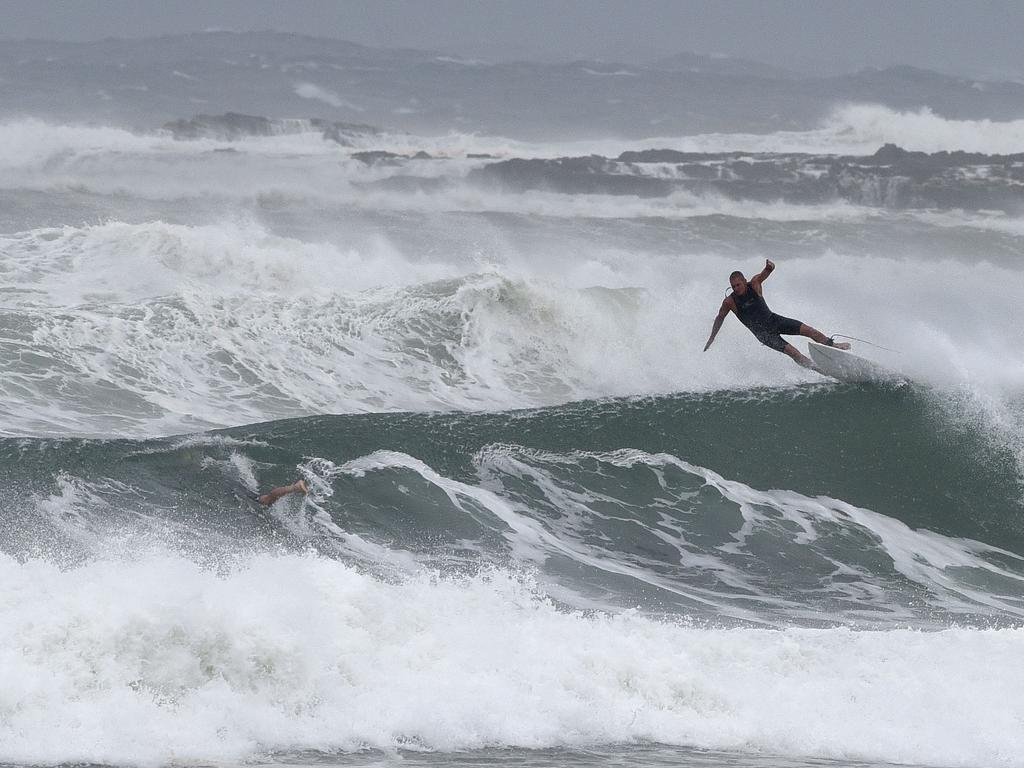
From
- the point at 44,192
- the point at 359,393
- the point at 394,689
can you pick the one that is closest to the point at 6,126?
the point at 44,192

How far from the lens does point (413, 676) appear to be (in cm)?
834

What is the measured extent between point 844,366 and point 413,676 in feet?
27.1

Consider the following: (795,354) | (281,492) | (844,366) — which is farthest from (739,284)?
(281,492)

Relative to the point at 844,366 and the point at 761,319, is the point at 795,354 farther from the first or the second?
the point at 844,366

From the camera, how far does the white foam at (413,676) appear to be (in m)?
7.48

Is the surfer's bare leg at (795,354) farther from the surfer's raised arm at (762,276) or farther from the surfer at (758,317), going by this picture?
the surfer's raised arm at (762,276)

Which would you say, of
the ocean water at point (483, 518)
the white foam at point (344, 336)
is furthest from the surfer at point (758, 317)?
the white foam at point (344, 336)

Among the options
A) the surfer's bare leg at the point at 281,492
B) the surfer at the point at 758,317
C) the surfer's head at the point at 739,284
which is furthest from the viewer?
the surfer's bare leg at the point at 281,492

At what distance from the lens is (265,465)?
12.6 meters

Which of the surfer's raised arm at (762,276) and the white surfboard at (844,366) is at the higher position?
the surfer's raised arm at (762,276)

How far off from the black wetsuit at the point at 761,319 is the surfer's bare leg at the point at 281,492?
412 cm

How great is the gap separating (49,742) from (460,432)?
724 cm

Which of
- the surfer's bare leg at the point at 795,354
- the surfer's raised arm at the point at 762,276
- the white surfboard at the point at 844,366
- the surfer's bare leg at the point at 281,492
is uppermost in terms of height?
the surfer's raised arm at the point at 762,276

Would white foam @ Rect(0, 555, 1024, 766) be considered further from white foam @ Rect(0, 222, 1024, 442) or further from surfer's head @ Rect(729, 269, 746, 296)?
white foam @ Rect(0, 222, 1024, 442)
